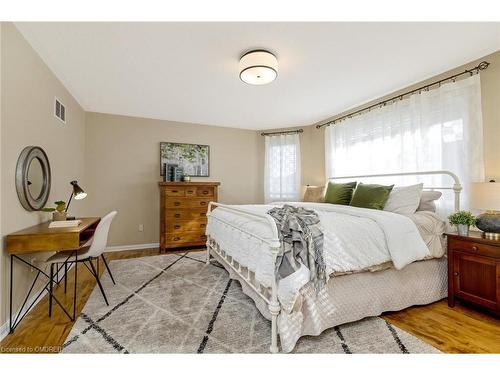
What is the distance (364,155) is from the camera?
361cm

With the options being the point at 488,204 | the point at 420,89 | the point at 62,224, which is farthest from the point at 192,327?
the point at 420,89

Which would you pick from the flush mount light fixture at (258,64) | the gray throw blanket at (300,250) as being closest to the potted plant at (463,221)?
the gray throw blanket at (300,250)

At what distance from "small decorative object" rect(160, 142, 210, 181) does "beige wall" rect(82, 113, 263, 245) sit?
0.30 feet

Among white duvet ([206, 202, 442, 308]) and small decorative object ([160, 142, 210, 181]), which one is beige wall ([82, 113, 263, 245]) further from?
white duvet ([206, 202, 442, 308])

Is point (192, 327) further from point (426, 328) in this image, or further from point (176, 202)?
point (176, 202)

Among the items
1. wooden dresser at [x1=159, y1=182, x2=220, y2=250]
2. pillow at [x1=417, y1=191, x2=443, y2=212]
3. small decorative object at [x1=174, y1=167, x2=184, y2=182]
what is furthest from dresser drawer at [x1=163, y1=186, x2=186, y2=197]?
pillow at [x1=417, y1=191, x2=443, y2=212]

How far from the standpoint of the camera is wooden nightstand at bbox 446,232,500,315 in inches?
73.6

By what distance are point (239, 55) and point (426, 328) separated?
2.78 meters

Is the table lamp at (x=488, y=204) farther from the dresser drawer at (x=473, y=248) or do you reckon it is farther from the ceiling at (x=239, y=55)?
the ceiling at (x=239, y=55)

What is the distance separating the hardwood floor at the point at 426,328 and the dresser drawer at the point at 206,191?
2.26 meters

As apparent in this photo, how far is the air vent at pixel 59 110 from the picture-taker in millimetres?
2793
